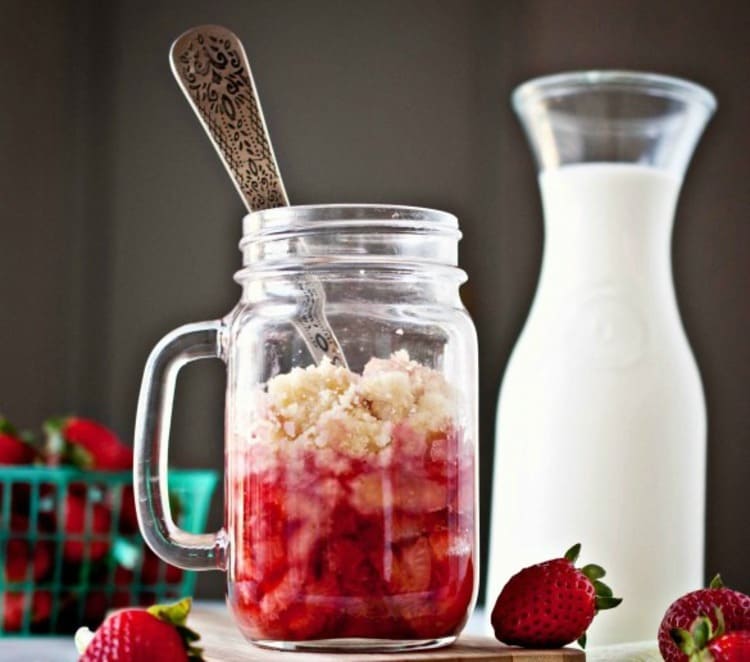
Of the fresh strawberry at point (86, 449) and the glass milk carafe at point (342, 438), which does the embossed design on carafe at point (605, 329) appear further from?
the fresh strawberry at point (86, 449)

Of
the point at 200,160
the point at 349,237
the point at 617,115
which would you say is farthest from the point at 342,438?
the point at 200,160

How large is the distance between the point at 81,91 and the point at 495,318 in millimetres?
769

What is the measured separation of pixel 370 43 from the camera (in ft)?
6.57

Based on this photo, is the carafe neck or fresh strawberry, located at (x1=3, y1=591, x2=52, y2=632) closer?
the carafe neck

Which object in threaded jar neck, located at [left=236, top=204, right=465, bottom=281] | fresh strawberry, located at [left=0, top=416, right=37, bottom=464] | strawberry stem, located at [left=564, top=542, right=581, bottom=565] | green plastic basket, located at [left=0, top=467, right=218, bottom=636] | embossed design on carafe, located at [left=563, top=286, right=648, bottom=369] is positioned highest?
threaded jar neck, located at [left=236, top=204, right=465, bottom=281]

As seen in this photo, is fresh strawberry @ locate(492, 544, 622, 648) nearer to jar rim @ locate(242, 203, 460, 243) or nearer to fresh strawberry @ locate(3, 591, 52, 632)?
jar rim @ locate(242, 203, 460, 243)

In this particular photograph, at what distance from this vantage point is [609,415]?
1132mm

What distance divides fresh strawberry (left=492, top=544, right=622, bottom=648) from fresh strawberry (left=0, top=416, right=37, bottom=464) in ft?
→ 2.23

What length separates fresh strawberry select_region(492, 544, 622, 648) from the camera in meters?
0.81

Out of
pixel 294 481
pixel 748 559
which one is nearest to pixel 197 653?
pixel 294 481

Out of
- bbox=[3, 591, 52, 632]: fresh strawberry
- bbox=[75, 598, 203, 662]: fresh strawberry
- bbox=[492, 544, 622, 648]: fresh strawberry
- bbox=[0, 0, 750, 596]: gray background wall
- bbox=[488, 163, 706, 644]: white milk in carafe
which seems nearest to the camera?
bbox=[75, 598, 203, 662]: fresh strawberry

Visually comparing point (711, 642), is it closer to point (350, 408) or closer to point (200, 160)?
point (350, 408)

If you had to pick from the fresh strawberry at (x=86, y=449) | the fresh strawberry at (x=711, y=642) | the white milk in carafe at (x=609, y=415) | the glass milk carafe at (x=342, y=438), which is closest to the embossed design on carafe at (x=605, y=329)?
the white milk in carafe at (x=609, y=415)

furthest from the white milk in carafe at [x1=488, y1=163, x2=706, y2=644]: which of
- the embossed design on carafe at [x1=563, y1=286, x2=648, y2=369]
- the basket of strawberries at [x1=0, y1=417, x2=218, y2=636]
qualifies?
the basket of strawberries at [x1=0, y1=417, x2=218, y2=636]
